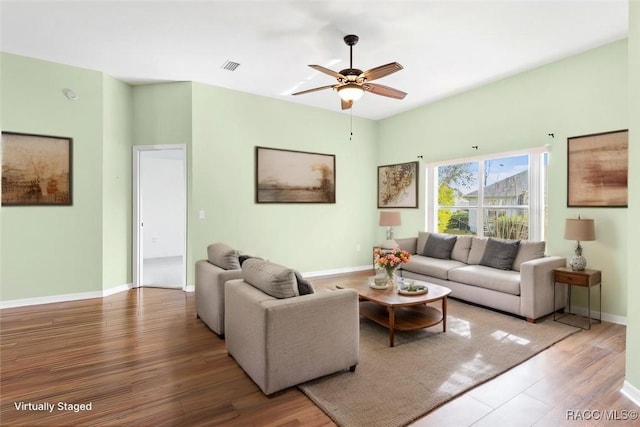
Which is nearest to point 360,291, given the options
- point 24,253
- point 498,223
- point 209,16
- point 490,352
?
point 490,352

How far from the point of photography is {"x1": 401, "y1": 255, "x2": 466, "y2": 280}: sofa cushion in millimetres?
4473

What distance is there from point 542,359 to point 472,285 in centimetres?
143

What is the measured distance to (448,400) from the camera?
210 cm

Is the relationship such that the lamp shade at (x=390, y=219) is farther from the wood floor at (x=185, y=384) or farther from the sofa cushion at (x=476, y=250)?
the wood floor at (x=185, y=384)

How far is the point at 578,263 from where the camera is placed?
11.6 ft

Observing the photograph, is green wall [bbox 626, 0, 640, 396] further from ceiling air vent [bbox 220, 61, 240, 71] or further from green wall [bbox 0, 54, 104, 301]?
green wall [bbox 0, 54, 104, 301]

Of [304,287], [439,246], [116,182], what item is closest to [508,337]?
[439,246]

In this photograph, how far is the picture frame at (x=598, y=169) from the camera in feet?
11.3

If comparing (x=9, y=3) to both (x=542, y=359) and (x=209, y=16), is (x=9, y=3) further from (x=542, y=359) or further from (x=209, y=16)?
(x=542, y=359)

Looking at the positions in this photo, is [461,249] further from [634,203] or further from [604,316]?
[634,203]

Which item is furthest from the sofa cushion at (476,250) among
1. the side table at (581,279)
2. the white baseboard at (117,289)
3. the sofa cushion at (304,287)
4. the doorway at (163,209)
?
the doorway at (163,209)

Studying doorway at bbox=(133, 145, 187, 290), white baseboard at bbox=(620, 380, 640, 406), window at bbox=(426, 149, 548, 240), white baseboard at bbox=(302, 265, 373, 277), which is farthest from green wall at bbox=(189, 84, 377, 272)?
white baseboard at bbox=(620, 380, 640, 406)

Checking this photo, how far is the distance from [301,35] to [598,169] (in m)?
3.69

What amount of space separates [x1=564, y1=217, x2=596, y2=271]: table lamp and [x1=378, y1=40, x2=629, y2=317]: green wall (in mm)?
282
